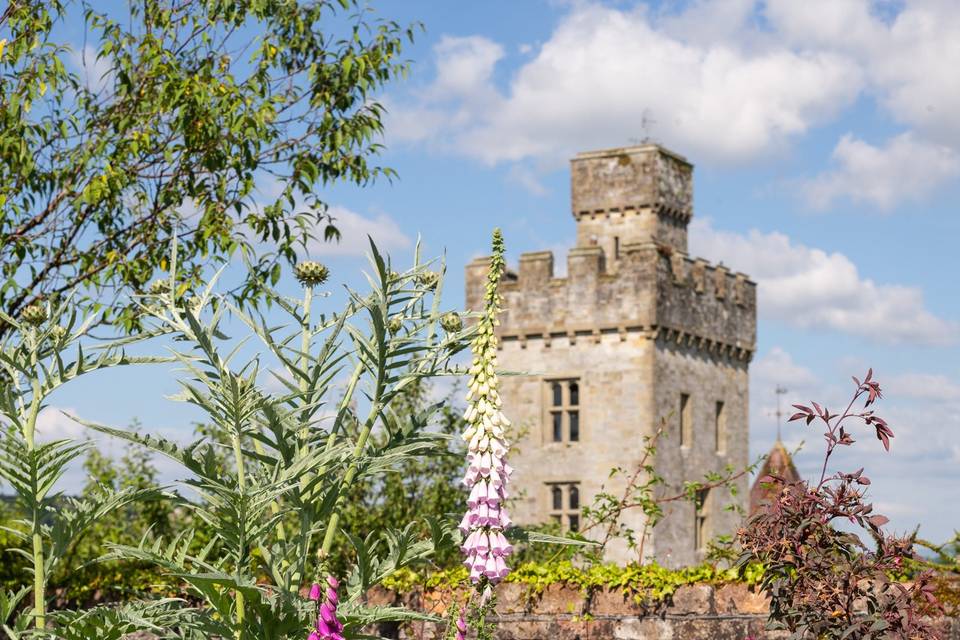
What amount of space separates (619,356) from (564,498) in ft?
11.8

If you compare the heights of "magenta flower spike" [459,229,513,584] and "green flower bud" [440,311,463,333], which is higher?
"green flower bud" [440,311,463,333]

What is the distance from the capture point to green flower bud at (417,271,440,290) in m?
5.85

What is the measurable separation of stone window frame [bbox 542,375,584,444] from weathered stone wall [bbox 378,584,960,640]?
76.4 feet

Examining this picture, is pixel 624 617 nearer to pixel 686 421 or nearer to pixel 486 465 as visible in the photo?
pixel 486 465

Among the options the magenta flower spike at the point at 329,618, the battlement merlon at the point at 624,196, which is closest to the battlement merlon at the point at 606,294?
the battlement merlon at the point at 624,196

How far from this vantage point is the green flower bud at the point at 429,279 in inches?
230

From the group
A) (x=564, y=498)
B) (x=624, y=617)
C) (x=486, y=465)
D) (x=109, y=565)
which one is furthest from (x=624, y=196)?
(x=486, y=465)

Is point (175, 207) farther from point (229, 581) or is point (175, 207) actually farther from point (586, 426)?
point (586, 426)

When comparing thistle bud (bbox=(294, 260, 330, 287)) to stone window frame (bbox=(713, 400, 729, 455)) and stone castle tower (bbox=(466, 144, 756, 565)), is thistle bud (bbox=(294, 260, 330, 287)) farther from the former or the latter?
stone window frame (bbox=(713, 400, 729, 455))

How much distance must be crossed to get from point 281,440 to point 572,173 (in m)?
29.4

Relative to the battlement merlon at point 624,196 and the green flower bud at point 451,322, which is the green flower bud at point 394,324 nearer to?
the green flower bud at point 451,322

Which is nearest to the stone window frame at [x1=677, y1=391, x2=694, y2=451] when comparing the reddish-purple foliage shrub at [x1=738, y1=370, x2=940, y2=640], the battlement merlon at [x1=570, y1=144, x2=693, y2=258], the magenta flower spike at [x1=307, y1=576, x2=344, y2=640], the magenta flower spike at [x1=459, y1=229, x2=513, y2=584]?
the battlement merlon at [x1=570, y1=144, x2=693, y2=258]

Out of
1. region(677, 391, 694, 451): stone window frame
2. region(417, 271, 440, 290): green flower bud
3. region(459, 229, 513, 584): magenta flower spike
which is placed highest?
region(677, 391, 694, 451): stone window frame

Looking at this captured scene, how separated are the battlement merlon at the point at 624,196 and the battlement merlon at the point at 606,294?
1834 mm
